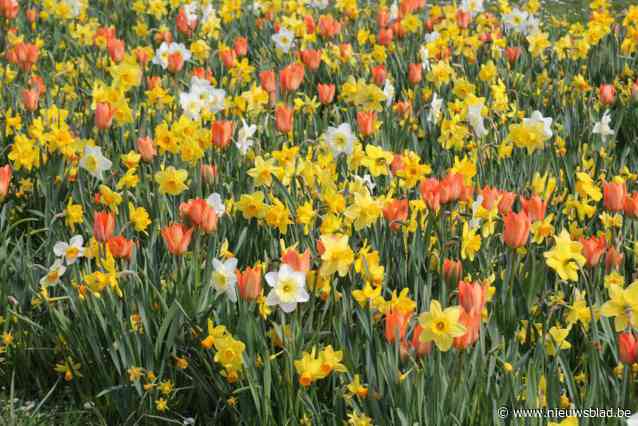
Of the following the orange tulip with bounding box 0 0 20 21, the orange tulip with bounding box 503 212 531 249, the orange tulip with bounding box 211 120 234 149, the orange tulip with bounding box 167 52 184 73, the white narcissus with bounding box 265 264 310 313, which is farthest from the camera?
the orange tulip with bounding box 0 0 20 21

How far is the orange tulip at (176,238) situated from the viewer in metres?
2.54

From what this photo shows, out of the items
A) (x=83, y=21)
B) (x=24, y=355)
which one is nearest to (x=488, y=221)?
(x=24, y=355)

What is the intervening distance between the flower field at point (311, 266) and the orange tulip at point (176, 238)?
1 centimetres

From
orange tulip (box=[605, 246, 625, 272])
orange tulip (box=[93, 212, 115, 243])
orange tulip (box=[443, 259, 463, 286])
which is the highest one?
orange tulip (box=[93, 212, 115, 243])

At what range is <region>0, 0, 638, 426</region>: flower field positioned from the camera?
7.06ft

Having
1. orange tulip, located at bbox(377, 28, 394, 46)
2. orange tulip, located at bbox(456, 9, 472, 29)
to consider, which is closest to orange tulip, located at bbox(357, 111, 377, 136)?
orange tulip, located at bbox(377, 28, 394, 46)

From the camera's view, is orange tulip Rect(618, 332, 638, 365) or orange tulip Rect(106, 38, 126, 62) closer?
orange tulip Rect(618, 332, 638, 365)

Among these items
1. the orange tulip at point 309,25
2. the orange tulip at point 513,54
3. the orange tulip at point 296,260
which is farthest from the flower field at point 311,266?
the orange tulip at point 309,25

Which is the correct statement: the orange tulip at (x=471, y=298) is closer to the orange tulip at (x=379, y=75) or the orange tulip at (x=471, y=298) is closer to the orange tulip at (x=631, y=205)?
the orange tulip at (x=631, y=205)

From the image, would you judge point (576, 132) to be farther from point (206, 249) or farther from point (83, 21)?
point (83, 21)

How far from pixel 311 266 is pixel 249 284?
1.20 ft

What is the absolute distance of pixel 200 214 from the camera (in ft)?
8.69

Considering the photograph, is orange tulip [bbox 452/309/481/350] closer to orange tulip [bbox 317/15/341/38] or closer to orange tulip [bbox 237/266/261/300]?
orange tulip [bbox 237/266/261/300]

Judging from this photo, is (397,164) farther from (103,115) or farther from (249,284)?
(103,115)
